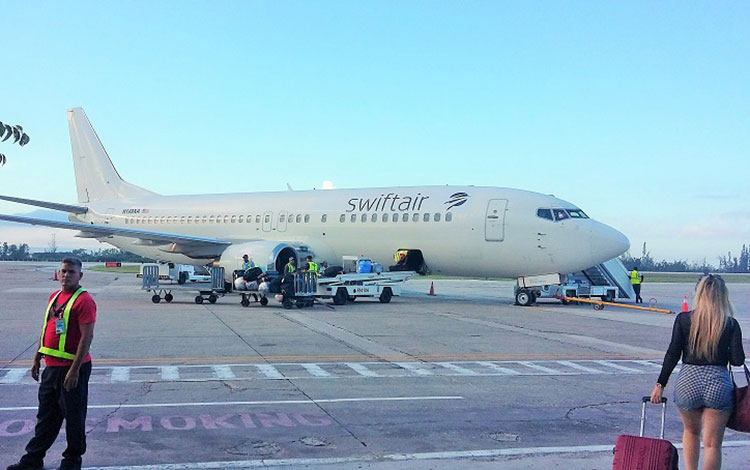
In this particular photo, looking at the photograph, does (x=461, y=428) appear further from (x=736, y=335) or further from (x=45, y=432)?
(x=45, y=432)

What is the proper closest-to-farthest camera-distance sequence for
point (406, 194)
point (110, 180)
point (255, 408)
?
point (255, 408) < point (406, 194) < point (110, 180)

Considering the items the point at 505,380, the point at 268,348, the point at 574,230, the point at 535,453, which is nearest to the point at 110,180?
the point at 574,230

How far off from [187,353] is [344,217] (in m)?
15.5

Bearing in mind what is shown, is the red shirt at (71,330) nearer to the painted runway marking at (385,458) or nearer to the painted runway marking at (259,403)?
the painted runway marking at (385,458)

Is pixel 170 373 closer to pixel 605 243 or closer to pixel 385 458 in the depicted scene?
pixel 385 458

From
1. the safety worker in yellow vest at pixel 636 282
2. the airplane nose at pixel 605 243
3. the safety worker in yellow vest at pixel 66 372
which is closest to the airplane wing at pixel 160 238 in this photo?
the airplane nose at pixel 605 243

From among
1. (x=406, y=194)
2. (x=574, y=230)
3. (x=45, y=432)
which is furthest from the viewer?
(x=406, y=194)

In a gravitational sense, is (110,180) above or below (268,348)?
above

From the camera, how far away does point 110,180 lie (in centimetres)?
3725

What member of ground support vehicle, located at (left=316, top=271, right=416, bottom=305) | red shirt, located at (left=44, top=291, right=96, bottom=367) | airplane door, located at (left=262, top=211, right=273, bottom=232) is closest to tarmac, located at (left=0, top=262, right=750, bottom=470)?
red shirt, located at (left=44, top=291, right=96, bottom=367)

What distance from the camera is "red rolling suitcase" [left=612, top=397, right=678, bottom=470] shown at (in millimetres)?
4879

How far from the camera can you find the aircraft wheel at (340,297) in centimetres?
2502

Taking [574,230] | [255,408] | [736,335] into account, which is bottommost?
[255,408]

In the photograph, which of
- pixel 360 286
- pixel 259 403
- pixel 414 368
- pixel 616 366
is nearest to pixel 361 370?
pixel 414 368
